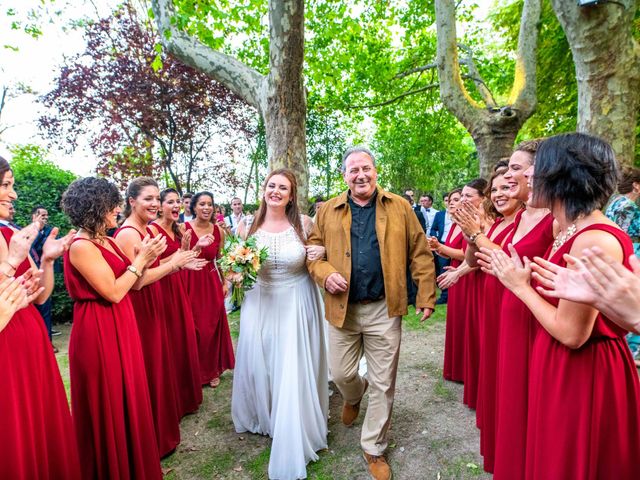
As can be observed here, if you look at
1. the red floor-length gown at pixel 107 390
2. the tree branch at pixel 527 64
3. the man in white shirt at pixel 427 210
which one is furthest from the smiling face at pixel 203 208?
the man in white shirt at pixel 427 210

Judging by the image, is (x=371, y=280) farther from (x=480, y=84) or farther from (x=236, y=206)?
(x=480, y=84)

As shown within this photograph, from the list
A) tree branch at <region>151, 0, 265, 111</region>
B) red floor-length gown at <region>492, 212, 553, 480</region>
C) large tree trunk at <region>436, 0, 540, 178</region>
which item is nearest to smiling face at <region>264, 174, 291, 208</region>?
red floor-length gown at <region>492, 212, 553, 480</region>

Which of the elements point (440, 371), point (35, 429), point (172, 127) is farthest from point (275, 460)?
point (172, 127)

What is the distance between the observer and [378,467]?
129 inches

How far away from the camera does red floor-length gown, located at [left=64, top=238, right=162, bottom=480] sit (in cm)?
272

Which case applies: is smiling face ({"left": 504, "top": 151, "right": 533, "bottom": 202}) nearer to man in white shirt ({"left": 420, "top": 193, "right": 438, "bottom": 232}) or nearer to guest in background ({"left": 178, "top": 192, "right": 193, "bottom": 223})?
guest in background ({"left": 178, "top": 192, "right": 193, "bottom": 223})

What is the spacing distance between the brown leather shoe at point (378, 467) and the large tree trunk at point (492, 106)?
673 cm

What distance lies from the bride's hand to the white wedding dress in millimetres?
161

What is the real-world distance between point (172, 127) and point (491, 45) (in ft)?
40.2

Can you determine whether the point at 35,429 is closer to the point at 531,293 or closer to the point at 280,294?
the point at 280,294

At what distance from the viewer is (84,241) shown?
108 inches

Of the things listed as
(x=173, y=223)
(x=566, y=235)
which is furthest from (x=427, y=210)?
(x=566, y=235)

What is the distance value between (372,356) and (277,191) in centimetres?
184

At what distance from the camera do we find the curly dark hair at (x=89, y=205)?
2.77m
